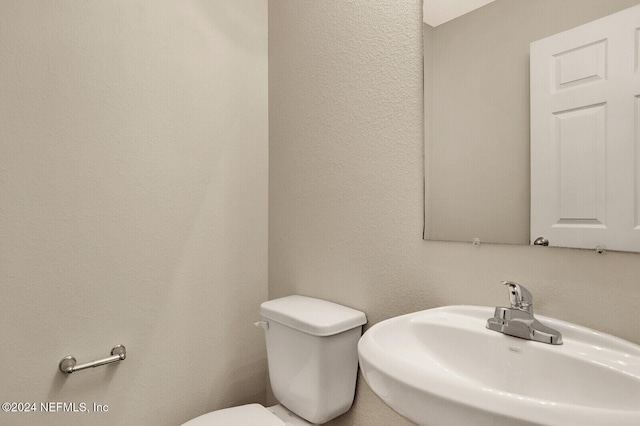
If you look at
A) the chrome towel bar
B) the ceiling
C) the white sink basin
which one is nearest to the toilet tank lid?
the white sink basin

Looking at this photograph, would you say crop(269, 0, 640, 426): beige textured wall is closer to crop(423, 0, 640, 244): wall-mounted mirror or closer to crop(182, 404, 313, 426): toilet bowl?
crop(423, 0, 640, 244): wall-mounted mirror

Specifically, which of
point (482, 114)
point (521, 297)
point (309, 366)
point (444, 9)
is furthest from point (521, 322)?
point (444, 9)

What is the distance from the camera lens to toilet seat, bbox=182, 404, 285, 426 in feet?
3.84

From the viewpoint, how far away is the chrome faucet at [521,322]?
30.8 inches

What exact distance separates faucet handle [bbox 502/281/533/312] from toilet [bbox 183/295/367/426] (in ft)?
1.70

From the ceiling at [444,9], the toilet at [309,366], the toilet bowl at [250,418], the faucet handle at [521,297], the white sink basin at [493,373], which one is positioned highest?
the ceiling at [444,9]

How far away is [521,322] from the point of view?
0.81 m

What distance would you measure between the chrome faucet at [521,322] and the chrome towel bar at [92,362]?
1.17 metres

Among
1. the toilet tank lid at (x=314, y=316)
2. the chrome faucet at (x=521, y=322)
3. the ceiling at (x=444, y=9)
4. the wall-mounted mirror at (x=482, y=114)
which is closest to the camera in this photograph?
the chrome faucet at (x=521, y=322)

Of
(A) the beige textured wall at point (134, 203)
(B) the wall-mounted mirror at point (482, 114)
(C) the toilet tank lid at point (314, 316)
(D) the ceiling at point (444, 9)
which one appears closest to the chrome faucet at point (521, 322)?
(B) the wall-mounted mirror at point (482, 114)

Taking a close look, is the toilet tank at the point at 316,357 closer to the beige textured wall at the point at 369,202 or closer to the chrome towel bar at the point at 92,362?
the beige textured wall at the point at 369,202

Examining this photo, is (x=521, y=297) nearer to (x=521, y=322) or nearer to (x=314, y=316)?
(x=521, y=322)

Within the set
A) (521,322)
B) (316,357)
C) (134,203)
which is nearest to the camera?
(521,322)

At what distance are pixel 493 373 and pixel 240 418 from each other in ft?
2.76
